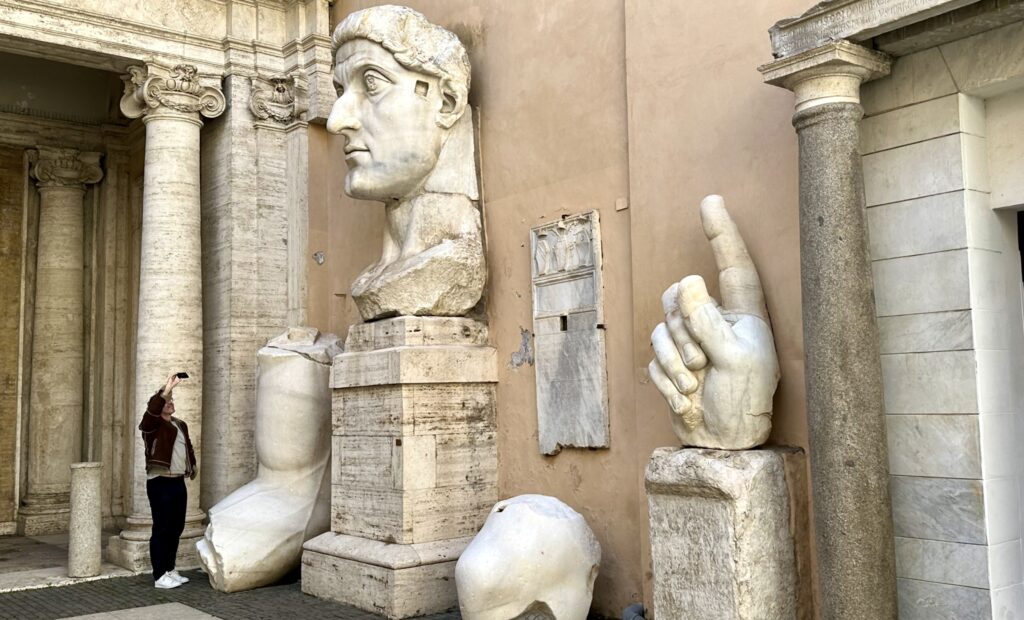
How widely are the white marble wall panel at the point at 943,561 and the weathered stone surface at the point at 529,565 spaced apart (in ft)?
5.08

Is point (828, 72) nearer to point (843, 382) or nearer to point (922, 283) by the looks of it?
point (922, 283)

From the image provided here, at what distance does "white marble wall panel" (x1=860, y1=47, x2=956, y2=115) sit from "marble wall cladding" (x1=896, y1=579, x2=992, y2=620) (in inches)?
76.1

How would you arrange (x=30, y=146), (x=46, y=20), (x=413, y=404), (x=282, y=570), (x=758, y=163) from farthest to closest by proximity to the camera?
(x=30, y=146)
(x=46, y=20)
(x=282, y=570)
(x=413, y=404)
(x=758, y=163)

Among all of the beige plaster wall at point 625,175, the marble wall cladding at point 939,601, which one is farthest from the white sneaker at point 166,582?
the marble wall cladding at point 939,601

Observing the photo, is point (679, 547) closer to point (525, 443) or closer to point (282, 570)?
point (525, 443)

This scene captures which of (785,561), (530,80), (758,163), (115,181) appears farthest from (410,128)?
(115,181)

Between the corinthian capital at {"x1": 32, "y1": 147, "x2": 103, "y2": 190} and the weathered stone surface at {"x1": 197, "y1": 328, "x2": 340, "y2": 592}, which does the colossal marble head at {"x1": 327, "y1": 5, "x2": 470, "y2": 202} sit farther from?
the corinthian capital at {"x1": 32, "y1": 147, "x2": 103, "y2": 190}

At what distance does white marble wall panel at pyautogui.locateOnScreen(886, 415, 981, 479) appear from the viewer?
3871 mm

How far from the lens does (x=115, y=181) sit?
997 centimetres

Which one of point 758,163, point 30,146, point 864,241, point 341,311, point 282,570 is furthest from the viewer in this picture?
point 30,146

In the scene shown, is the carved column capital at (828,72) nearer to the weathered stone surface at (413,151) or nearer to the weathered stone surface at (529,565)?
the weathered stone surface at (529,565)

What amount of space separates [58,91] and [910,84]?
8176 mm

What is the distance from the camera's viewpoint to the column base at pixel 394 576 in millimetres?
5578

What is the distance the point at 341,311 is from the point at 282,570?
208 centimetres
